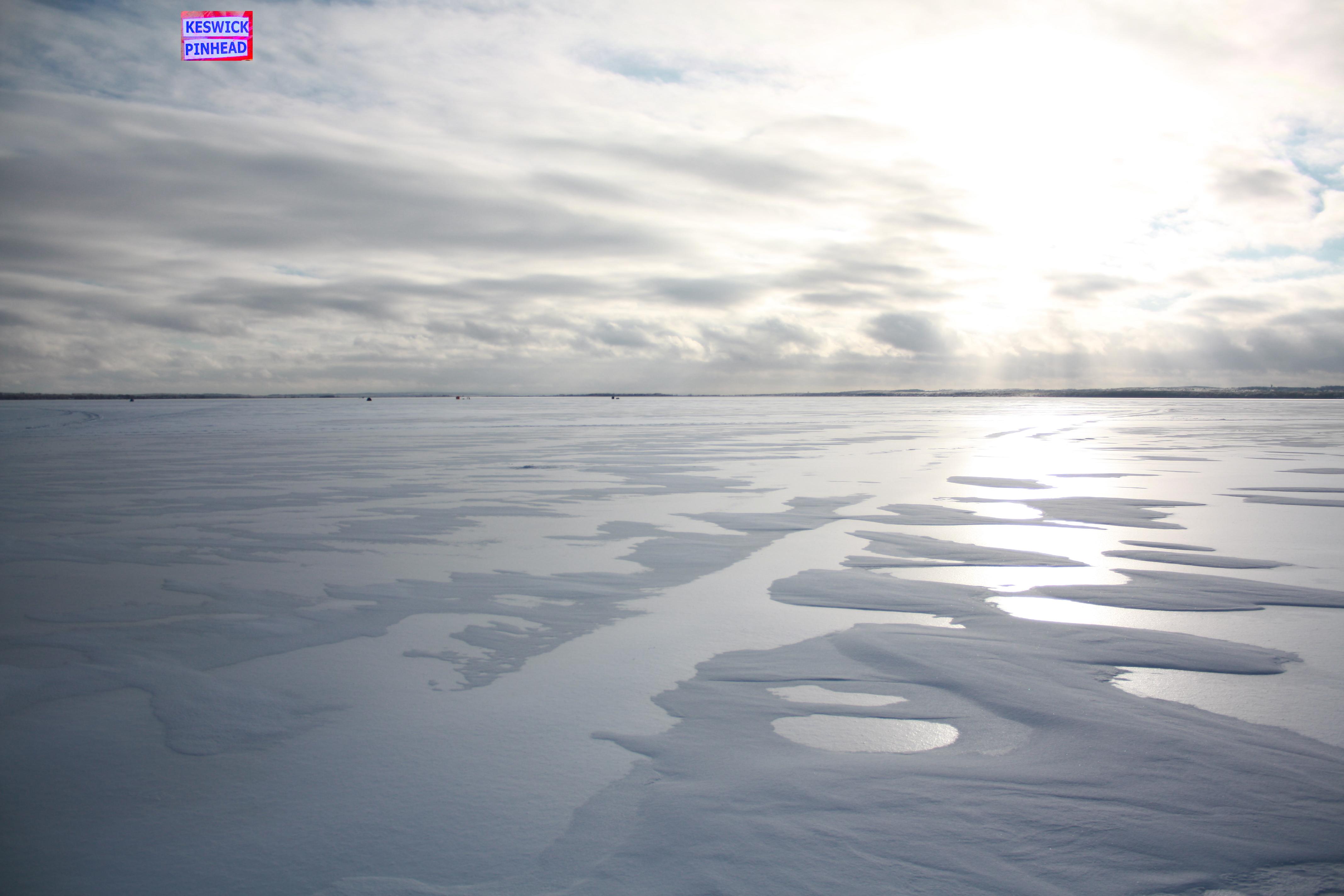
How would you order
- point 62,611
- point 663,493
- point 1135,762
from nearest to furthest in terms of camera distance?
point 1135,762 < point 62,611 < point 663,493

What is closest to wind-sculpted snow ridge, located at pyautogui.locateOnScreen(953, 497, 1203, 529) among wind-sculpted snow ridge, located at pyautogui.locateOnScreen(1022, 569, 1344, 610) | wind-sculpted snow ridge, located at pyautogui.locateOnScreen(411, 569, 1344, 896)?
wind-sculpted snow ridge, located at pyautogui.locateOnScreen(1022, 569, 1344, 610)

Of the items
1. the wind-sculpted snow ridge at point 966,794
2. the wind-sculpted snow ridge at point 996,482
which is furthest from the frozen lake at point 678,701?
the wind-sculpted snow ridge at point 996,482

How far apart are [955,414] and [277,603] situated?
1405 inches

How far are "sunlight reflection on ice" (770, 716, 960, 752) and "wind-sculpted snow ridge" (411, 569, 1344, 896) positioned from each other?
3cm

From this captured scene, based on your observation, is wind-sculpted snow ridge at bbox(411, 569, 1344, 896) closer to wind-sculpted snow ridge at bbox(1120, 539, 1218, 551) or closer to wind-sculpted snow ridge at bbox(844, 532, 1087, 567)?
wind-sculpted snow ridge at bbox(844, 532, 1087, 567)

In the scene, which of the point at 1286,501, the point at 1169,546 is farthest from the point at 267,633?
the point at 1286,501

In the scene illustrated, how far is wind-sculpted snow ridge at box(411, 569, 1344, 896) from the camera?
1813mm

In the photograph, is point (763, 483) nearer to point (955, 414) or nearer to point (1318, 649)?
point (1318, 649)

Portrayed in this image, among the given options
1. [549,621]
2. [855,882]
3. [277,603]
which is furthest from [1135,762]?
[277,603]

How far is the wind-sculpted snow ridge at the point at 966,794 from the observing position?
5.95 ft

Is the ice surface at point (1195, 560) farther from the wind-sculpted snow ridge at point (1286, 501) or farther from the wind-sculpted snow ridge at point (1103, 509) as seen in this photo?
the wind-sculpted snow ridge at point (1286, 501)

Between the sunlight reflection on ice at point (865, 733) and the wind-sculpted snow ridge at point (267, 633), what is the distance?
132 centimetres

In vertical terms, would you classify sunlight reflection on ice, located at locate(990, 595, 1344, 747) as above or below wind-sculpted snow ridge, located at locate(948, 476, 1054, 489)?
below

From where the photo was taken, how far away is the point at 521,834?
6.49 ft
